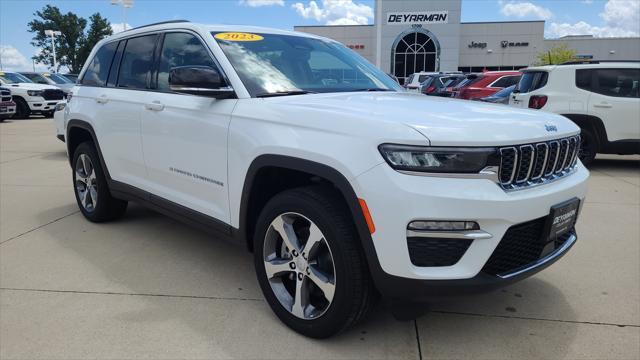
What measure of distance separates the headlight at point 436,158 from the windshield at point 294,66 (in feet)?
3.76

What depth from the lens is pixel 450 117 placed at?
2.48 meters

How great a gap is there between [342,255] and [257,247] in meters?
0.71

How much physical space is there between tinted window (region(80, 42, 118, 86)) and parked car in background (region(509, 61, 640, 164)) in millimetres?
6820

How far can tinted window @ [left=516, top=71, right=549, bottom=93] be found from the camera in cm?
862

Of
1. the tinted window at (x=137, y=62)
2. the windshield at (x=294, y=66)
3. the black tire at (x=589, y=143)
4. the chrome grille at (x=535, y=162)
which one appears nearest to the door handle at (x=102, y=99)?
the tinted window at (x=137, y=62)

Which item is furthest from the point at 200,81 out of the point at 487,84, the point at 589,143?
the point at 487,84

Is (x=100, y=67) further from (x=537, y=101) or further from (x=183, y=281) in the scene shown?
(x=537, y=101)

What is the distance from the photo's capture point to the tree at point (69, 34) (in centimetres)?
7238

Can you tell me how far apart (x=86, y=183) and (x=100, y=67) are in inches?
45.9

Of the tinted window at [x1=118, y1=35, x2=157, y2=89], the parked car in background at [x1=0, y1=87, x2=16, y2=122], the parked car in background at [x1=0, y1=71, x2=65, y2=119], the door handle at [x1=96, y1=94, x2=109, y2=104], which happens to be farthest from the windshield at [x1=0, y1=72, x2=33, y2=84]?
the tinted window at [x1=118, y1=35, x2=157, y2=89]

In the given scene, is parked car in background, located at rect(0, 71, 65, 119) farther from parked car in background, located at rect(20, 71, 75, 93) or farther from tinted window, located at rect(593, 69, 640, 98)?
tinted window, located at rect(593, 69, 640, 98)

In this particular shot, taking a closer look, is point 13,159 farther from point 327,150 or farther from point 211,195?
point 327,150

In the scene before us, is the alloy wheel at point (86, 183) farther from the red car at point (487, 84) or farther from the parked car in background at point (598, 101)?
the red car at point (487, 84)

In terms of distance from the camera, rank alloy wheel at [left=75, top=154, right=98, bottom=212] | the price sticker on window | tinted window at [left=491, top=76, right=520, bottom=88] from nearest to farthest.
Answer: the price sticker on window, alloy wheel at [left=75, top=154, right=98, bottom=212], tinted window at [left=491, top=76, right=520, bottom=88]
